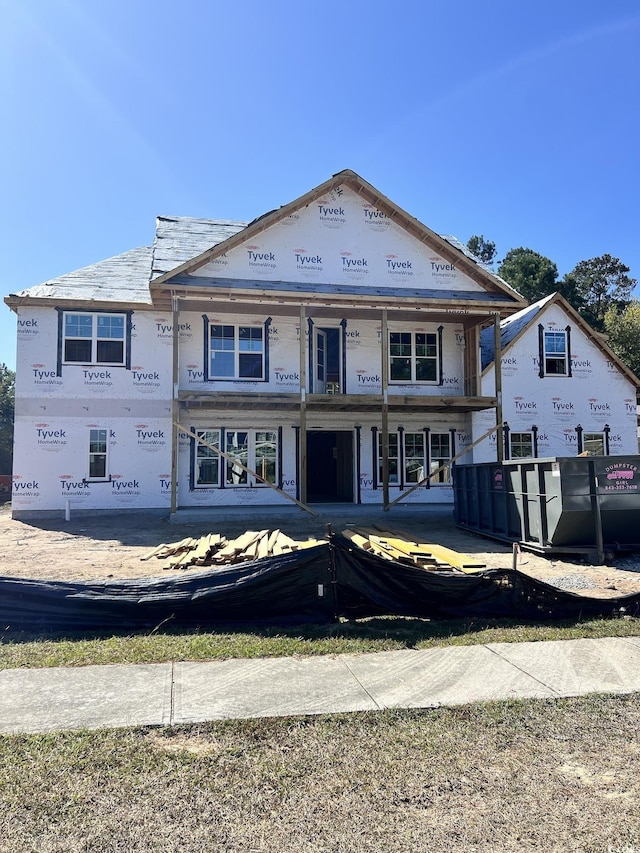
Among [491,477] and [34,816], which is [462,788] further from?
[491,477]

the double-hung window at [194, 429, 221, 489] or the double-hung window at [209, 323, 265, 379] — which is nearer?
the double-hung window at [194, 429, 221, 489]

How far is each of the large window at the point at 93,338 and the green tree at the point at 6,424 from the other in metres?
18.4

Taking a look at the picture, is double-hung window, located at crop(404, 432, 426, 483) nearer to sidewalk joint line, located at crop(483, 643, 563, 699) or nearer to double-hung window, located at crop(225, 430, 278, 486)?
→ double-hung window, located at crop(225, 430, 278, 486)

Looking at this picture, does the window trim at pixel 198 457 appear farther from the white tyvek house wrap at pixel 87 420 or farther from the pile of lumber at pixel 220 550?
the pile of lumber at pixel 220 550

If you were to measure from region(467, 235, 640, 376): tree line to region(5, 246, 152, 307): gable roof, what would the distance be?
1914 cm

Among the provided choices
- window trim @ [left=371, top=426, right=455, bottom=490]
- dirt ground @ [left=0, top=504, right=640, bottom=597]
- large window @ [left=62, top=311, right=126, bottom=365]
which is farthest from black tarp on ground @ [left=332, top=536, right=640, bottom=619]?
large window @ [left=62, top=311, right=126, bottom=365]

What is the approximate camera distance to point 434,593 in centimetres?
667

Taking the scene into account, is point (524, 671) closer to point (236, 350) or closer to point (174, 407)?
point (174, 407)

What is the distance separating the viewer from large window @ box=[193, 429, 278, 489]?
18.3 m

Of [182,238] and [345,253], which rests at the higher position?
[182,238]

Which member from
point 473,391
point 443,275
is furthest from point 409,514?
point 443,275

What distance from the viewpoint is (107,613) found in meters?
6.21

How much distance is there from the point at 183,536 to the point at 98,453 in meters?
5.41

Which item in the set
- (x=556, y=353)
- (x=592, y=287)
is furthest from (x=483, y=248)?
(x=556, y=353)
